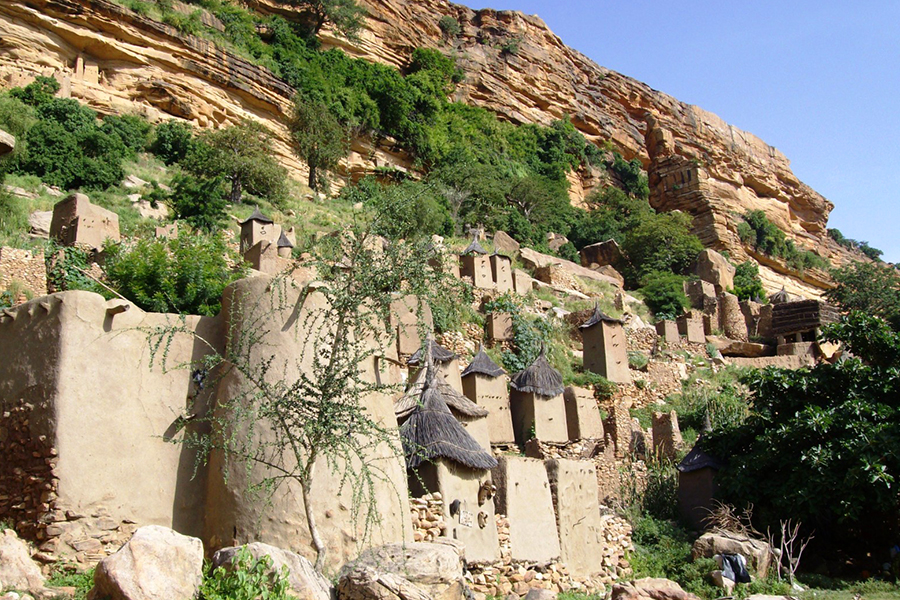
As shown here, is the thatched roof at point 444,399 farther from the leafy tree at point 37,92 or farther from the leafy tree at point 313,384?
the leafy tree at point 37,92

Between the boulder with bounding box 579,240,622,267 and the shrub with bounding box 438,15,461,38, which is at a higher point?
the shrub with bounding box 438,15,461,38

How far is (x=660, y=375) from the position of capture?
1046 inches

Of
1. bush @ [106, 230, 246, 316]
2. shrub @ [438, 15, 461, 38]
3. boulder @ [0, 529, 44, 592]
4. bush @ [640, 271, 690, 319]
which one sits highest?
shrub @ [438, 15, 461, 38]

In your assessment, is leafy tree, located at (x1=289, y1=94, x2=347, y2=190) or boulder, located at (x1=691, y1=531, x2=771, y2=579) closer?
boulder, located at (x1=691, y1=531, x2=771, y2=579)

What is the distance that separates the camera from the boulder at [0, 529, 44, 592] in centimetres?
855

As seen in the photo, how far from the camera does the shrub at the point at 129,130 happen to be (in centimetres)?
3394

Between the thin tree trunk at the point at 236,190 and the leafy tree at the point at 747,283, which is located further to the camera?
the leafy tree at the point at 747,283

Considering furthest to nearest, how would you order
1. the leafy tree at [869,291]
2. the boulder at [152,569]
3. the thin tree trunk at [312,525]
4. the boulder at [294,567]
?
the leafy tree at [869,291], the thin tree trunk at [312,525], the boulder at [294,567], the boulder at [152,569]

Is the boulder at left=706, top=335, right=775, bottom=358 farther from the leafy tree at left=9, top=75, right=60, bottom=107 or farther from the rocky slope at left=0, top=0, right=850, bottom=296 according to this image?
the leafy tree at left=9, top=75, right=60, bottom=107

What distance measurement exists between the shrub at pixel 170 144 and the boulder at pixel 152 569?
29201 mm

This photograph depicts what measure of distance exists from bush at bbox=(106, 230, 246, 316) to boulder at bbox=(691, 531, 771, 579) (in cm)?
952

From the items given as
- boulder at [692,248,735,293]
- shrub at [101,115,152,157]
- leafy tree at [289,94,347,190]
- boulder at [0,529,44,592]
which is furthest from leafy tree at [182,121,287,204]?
boulder at [0,529,44,592]

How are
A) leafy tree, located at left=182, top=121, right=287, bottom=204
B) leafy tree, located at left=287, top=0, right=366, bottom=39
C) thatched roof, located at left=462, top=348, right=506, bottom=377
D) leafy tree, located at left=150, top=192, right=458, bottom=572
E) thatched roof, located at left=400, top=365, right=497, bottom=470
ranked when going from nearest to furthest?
leafy tree, located at left=150, top=192, right=458, bottom=572 < thatched roof, located at left=400, top=365, right=497, bottom=470 < thatched roof, located at left=462, top=348, right=506, bottom=377 < leafy tree, located at left=182, top=121, right=287, bottom=204 < leafy tree, located at left=287, top=0, right=366, bottom=39

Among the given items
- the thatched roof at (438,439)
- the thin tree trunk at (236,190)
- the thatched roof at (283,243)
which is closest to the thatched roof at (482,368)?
the thatched roof at (438,439)
